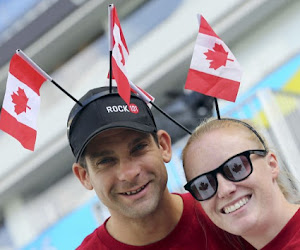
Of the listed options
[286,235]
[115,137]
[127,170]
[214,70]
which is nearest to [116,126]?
[115,137]

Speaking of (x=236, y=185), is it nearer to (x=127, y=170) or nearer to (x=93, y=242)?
(x=127, y=170)

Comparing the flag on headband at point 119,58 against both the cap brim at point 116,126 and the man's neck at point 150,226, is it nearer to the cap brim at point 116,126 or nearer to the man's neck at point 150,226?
the cap brim at point 116,126

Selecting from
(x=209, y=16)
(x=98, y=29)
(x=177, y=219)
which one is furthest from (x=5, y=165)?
(x=177, y=219)

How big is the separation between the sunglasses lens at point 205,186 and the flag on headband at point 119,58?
1.17ft

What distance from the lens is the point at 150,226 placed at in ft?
6.37

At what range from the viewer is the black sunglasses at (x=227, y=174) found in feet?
4.83

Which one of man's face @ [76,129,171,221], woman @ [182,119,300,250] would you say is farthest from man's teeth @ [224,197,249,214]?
man's face @ [76,129,171,221]

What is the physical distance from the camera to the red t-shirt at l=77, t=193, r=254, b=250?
1.84 metres

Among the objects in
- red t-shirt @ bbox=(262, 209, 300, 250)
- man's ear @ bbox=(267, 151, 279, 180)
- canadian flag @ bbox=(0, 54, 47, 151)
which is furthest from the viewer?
canadian flag @ bbox=(0, 54, 47, 151)

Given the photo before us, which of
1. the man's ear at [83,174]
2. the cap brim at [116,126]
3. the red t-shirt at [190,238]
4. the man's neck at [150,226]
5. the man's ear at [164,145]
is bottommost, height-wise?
the red t-shirt at [190,238]

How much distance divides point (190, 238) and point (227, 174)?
1.71ft

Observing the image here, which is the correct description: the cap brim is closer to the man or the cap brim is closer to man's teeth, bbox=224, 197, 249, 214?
the man

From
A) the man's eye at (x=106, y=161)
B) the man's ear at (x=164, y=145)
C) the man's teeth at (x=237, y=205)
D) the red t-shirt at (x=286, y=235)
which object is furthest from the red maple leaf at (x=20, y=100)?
the red t-shirt at (x=286, y=235)

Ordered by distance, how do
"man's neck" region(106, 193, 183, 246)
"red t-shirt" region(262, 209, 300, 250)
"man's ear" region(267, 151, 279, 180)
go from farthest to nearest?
1. "man's neck" region(106, 193, 183, 246)
2. "man's ear" region(267, 151, 279, 180)
3. "red t-shirt" region(262, 209, 300, 250)
